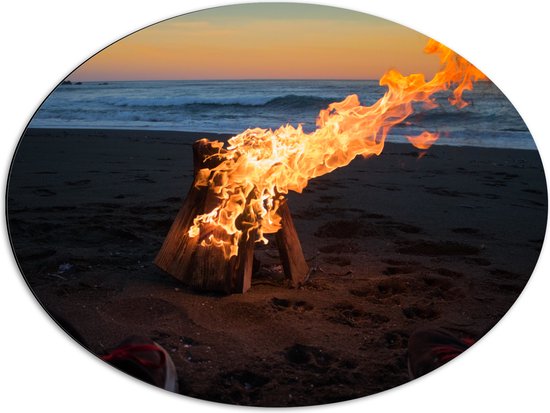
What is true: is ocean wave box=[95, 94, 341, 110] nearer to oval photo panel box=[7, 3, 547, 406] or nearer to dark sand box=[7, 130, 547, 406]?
oval photo panel box=[7, 3, 547, 406]

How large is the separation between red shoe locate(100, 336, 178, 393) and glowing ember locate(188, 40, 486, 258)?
0.81 metres

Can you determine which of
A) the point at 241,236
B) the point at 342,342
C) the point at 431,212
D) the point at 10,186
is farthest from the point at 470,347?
the point at 10,186

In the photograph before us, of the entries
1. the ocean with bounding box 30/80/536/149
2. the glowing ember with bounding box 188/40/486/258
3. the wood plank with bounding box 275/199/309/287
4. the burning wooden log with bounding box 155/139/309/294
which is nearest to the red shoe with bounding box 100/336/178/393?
the burning wooden log with bounding box 155/139/309/294

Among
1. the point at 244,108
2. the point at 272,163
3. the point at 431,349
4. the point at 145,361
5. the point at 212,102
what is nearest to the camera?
the point at 145,361

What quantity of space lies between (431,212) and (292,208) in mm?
1119

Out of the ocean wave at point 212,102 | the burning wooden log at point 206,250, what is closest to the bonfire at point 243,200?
the burning wooden log at point 206,250

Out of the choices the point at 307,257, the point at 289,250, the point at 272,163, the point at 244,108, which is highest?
the point at 244,108

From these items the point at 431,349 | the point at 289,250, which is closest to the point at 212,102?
the point at 289,250

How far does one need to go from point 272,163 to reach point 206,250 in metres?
0.69

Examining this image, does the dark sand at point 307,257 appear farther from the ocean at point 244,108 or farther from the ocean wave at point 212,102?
the ocean wave at point 212,102

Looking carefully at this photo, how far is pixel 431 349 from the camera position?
3695mm

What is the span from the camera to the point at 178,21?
5742 millimetres

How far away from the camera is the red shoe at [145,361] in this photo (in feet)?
11.3

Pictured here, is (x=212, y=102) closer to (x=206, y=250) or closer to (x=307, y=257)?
(x=307, y=257)
